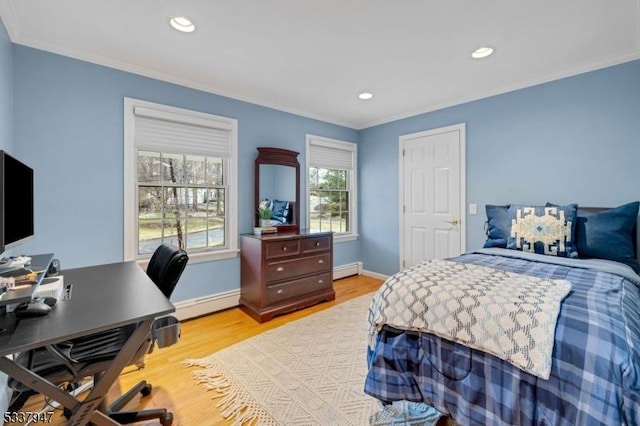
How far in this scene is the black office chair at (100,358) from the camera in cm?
116

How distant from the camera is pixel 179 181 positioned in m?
2.92

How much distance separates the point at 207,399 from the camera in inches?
68.8

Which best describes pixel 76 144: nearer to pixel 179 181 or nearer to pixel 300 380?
pixel 179 181

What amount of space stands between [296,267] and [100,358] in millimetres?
2036

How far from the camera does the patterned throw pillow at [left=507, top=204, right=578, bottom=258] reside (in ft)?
7.13

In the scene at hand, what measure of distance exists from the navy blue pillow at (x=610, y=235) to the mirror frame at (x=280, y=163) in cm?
273

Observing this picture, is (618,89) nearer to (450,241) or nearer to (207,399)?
(450,241)

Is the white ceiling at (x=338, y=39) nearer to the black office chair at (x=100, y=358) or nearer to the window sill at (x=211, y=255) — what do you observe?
the black office chair at (x=100, y=358)

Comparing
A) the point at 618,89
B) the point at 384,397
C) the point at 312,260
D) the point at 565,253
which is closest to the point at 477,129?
the point at 618,89

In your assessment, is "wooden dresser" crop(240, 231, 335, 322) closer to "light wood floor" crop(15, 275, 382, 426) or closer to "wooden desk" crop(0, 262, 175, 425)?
"light wood floor" crop(15, 275, 382, 426)

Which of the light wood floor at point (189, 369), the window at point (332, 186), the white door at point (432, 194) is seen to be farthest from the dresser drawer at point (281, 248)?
the white door at point (432, 194)

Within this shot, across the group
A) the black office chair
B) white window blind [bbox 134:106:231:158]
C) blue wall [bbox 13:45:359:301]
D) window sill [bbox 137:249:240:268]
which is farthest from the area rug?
white window blind [bbox 134:106:231:158]

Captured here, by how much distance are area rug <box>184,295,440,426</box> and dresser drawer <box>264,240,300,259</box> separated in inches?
27.9

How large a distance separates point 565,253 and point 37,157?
4045mm
